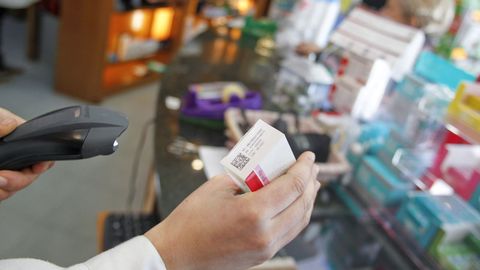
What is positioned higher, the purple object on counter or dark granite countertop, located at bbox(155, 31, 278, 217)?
the purple object on counter

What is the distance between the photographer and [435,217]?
938 mm

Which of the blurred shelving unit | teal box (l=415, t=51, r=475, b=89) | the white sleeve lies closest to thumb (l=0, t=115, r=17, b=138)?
the white sleeve

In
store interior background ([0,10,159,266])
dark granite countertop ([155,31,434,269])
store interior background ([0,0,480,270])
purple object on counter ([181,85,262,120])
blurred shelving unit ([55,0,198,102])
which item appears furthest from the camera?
blurred shelving unit ([55,0,198,102])

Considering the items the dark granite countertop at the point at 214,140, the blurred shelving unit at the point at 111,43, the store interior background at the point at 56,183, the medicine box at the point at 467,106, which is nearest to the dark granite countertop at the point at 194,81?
the dark granite countertop at the point at 214,140

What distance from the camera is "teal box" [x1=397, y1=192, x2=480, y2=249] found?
904 millimetres

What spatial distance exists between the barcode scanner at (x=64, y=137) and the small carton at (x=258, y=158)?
0.45 ft

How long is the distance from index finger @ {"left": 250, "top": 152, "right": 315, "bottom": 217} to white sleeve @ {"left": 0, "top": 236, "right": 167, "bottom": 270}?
13 centimetres

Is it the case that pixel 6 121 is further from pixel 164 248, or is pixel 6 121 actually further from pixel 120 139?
pixel 120 139

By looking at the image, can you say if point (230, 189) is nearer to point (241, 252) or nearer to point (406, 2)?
point (241, 252)

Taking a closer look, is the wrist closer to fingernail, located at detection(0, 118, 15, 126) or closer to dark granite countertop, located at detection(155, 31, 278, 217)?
fingernail, located at detection(0, 118, 15, 126)

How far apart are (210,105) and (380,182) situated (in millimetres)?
565

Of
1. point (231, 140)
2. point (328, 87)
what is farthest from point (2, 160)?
point (328, 87)

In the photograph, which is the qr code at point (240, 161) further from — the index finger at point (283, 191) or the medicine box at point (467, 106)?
the medicine box at point (467, 106)

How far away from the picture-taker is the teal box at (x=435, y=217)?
904 mm
